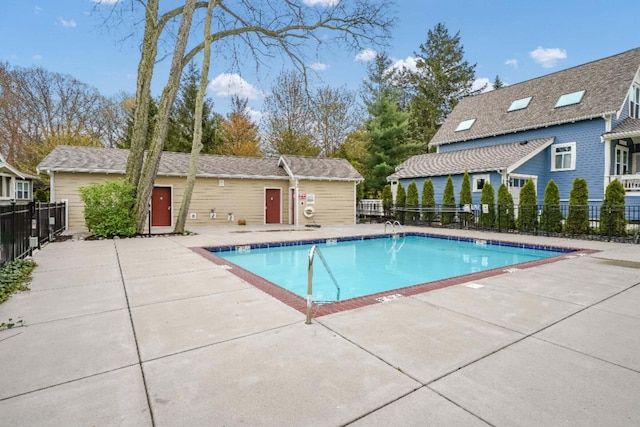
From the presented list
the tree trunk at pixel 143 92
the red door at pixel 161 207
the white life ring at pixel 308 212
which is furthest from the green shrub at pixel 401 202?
the tree trunk at pixel 143 92

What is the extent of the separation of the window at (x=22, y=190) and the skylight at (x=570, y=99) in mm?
32843

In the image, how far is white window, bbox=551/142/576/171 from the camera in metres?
15.7

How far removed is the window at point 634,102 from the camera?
15.4m

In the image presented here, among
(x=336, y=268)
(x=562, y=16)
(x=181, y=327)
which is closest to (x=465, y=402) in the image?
(x=181, y=327)

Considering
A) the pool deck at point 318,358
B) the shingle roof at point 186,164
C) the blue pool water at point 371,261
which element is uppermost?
the shingle roof at point 186,164

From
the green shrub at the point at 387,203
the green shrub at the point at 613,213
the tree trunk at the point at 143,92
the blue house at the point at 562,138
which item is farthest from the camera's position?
the green shrub at the point at 387,203

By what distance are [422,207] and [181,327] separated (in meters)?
14.7

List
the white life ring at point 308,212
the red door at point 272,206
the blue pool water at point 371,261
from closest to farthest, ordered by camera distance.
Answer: the blue pool water at point 371,261 → the white life ring at point 308,212 → the red door at point 272,206

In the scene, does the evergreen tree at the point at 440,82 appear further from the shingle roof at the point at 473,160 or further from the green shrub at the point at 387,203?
the green shrub at the point at 387,203

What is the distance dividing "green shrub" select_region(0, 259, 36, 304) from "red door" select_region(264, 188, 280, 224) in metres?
11.2

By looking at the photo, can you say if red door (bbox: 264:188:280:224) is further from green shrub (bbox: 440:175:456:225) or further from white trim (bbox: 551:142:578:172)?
white trim (bbox: 551:142:578:172)

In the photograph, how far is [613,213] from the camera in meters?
10.3

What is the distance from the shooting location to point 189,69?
25.5m

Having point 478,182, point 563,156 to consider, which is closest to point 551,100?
point 563,156
